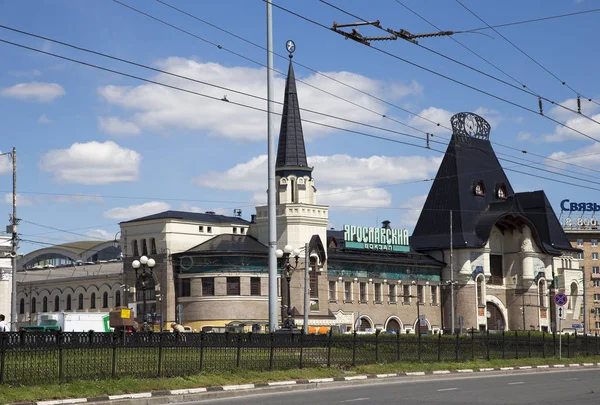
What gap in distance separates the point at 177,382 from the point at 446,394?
658cm

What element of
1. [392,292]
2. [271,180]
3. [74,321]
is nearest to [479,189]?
[392,292]

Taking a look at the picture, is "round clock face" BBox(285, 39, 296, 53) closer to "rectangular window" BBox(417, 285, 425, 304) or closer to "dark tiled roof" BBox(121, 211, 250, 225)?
"dark tiled roof" BBox(121, 211, 250, 225)

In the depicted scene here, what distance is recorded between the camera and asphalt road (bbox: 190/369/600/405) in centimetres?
2126

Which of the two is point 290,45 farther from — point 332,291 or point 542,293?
point 542,293

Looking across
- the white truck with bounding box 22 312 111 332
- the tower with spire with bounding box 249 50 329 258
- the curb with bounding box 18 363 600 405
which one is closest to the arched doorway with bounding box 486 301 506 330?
the tower with spire with bounding box 249 50 329 258

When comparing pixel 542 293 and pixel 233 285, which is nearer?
pixel 233 285

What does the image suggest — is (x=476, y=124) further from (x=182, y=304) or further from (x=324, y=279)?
(x=182, y=304)

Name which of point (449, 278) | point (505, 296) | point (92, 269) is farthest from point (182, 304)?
point (505, 296)

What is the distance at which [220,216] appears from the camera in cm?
8325

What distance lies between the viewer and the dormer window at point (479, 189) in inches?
3706

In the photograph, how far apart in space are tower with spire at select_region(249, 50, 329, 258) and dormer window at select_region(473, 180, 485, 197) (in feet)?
70.5

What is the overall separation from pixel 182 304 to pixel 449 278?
92.5 feet

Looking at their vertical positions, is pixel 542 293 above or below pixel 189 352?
above

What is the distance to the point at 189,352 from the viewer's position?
26.8m
